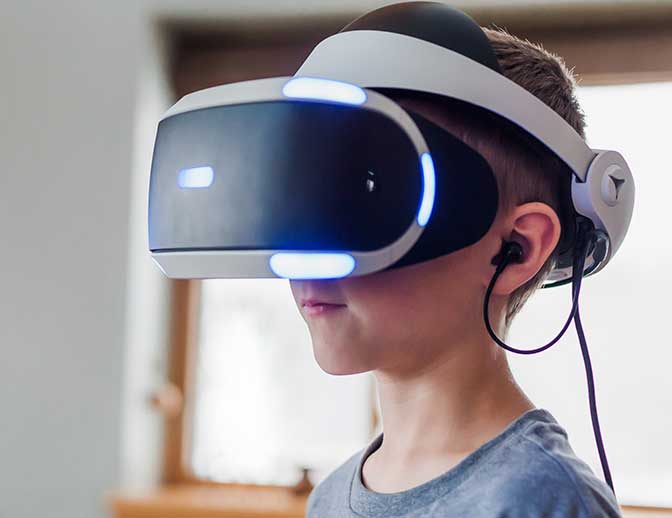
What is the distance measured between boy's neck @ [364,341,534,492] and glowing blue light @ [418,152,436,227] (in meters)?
0.13

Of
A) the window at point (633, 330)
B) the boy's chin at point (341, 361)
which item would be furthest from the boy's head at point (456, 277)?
the window at point (633, 330)

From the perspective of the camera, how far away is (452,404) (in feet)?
2.48

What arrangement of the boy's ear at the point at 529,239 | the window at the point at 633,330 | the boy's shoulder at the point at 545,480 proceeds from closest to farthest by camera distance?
the boy's shoulder at the point at 545,480, the boy's ear at the point at 529,239, the window at the point at 633,330

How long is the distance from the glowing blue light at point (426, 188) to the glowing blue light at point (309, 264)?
0.19 ft

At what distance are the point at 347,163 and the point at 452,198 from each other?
85 millimetres

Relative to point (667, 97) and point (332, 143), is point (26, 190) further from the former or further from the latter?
point (332, 143)

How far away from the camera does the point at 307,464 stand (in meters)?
2.28

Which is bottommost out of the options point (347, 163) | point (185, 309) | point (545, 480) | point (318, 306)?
point (185, 309)

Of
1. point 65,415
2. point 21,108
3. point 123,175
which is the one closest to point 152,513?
point 65,415

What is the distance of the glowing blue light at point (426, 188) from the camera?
67cm

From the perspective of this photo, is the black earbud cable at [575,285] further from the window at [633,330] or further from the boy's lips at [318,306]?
the window at [633,330]

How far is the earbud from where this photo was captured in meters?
0.74

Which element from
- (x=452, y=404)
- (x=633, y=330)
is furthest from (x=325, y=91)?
(x=633, y=330)

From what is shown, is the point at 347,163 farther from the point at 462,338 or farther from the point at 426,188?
the point at 462,338
